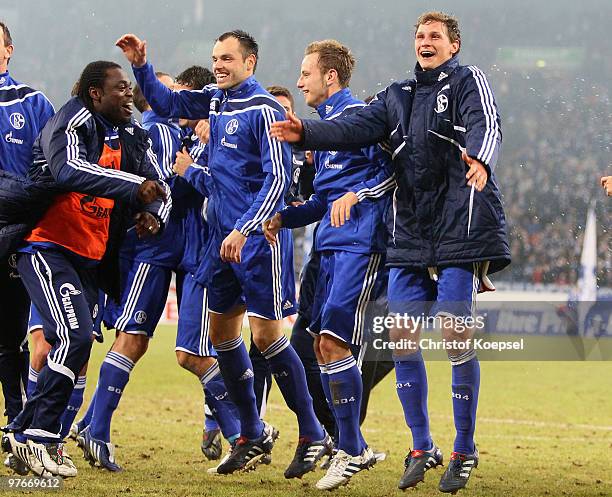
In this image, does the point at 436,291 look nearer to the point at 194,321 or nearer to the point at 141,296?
the point at 194,321

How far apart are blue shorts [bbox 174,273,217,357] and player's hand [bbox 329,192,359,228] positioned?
1.57 meters

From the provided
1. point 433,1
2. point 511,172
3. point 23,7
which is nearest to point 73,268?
point 511,172

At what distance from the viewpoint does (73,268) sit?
17.0ft

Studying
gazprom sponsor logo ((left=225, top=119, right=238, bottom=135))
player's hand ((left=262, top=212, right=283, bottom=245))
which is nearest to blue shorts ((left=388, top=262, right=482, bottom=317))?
player's hand ((left=262, top=212, right=283, bottom=245))

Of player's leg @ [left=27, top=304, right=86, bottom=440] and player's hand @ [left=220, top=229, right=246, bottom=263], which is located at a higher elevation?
player's hand @ [left=220, top=229, right=246, bottom=263]

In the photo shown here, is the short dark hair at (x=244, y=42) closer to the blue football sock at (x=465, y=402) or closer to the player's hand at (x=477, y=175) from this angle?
the player's hand at (x=477, y=175)

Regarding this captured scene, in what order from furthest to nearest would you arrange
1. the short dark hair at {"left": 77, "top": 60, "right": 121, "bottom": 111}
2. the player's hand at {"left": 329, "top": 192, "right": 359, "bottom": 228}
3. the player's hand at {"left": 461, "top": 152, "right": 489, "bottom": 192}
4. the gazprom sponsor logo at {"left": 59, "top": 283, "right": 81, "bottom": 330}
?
the short dark hair at {"left": 77, "top": 60, "right": 121, "bottom": 111} < the player's hand at {"left": 329, "top": 192, "right": 359, "bottom": 228} < the gazprom sponsor logo at {"left": 59, "top": 283, "right": 81, "bottom": 330} < the player's hand at {"left": 461, "top": 152, "right": 489, "bottom": 192}

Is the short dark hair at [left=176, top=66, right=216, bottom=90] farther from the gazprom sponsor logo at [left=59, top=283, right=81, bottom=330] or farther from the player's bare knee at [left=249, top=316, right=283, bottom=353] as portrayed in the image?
the gazprom sponsor logo at [left=59, top=283, right=81, bottom=330]

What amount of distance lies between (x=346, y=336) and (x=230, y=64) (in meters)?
1.63

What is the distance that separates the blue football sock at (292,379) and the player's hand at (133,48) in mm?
1748

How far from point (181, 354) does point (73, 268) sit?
1.49 m

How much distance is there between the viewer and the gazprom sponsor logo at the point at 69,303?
5013mm

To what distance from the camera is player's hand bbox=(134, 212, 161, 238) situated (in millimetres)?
5348

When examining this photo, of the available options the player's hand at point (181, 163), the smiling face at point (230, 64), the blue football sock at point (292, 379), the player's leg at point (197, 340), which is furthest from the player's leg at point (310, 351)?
the smiling face at point (230, 64)
